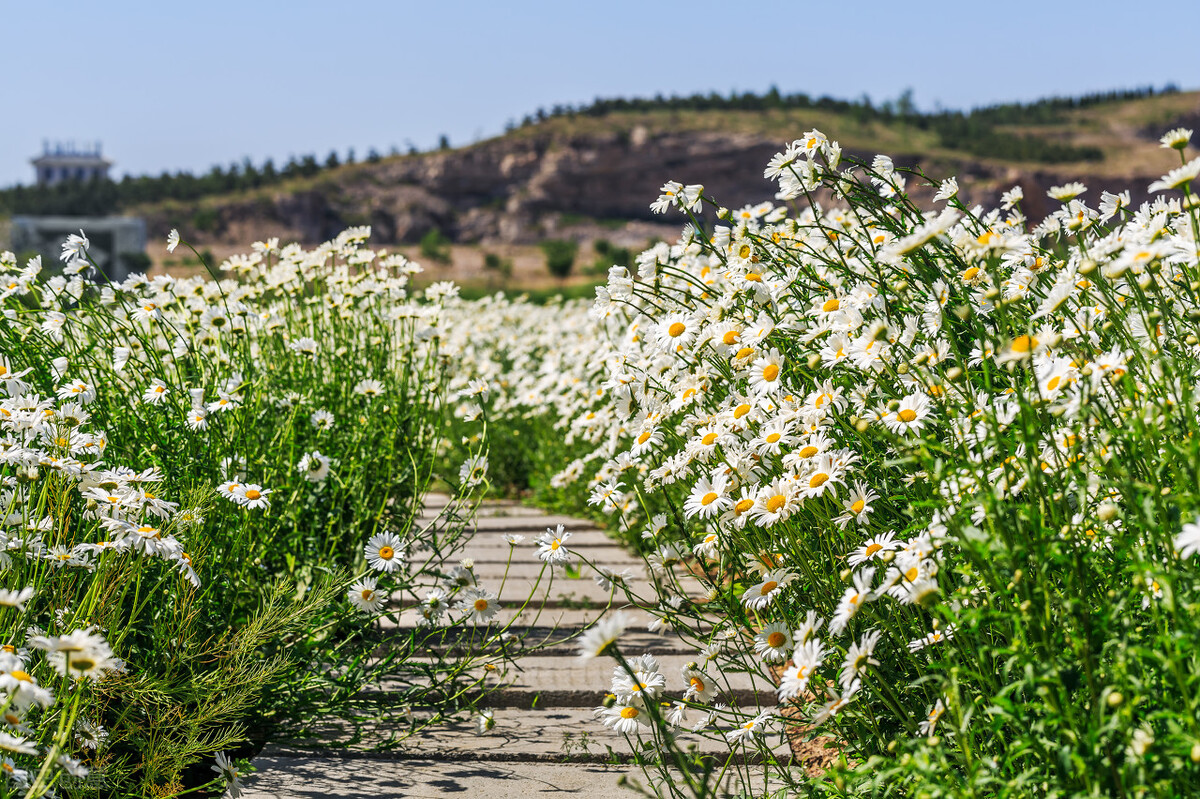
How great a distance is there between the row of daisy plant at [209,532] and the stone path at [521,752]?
78 millimetres

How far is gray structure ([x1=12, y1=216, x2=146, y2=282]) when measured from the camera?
144ft

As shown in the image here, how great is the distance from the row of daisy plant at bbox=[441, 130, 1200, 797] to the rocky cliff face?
6131cm

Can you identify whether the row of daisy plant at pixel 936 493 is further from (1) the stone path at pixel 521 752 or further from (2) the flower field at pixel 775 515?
(1) the stone path at pixel 521 752

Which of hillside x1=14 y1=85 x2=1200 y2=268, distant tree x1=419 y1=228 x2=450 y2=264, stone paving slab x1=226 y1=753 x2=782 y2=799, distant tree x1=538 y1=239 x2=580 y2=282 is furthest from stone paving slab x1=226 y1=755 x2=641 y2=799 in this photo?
hillside x1=14 y1=85 x2=1200 y2=268

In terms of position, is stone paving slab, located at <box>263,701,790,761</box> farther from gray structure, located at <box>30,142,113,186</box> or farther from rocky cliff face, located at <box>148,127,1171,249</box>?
gray structure, located at <box>30,142,113,186</box>

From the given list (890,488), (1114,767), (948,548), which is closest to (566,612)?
(890,488)

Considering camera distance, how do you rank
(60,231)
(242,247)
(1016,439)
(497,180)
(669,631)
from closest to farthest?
1. (1016,439)
2. (669,631)
3. (60,231)
4. (242,247)
5. (497,180)

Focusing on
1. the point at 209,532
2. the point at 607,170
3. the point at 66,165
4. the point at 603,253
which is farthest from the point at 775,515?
the point at 66,165

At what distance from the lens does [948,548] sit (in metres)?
1.59

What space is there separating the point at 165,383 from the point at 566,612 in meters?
1.51

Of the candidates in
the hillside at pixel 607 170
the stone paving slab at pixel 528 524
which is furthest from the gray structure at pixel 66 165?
the stone paving slab at pixel 528 524

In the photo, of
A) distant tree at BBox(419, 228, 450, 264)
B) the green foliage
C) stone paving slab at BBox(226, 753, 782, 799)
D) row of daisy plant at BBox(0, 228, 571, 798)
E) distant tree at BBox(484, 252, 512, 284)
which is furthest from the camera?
distant tree at BBox(419, 228, 450, 264)

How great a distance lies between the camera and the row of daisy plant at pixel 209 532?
5.58ft

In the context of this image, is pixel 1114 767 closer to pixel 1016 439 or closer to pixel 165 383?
pixel 1016 439
